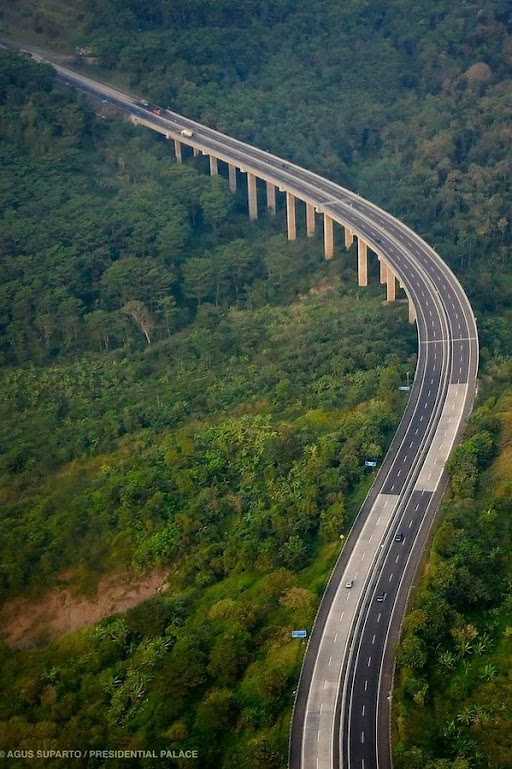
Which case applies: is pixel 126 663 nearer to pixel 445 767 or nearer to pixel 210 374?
pixel 445 767

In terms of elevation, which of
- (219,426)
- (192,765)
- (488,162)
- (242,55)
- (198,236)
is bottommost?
(192,765)

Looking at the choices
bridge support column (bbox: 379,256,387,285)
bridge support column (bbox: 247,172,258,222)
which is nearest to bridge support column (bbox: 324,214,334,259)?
bridge support column (bbox: 379,256,387,285)

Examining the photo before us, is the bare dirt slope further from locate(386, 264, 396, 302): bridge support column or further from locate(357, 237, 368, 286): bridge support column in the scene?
locate(357, 237, 368, 286): bridge support column

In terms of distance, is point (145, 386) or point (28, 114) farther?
point (28, 114)

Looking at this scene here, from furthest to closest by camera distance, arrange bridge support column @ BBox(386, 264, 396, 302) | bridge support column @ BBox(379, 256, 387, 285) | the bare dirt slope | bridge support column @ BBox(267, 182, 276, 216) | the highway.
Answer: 1. bridge support column @ BBox(267, 182, 276, 216)
2. bridge support column @ BBox(379, 256, 387, 285)
3. bridge support column @ BBox(386, 264, 396, 302)
4. the bare dirt slope
5. the highway

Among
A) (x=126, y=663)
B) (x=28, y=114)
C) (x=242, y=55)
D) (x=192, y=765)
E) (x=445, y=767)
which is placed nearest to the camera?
(x=445, y=767)

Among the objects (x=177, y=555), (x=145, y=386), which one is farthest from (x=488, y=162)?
(x=177, y=555)

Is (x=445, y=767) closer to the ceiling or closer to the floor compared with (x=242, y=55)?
closer to the floor
